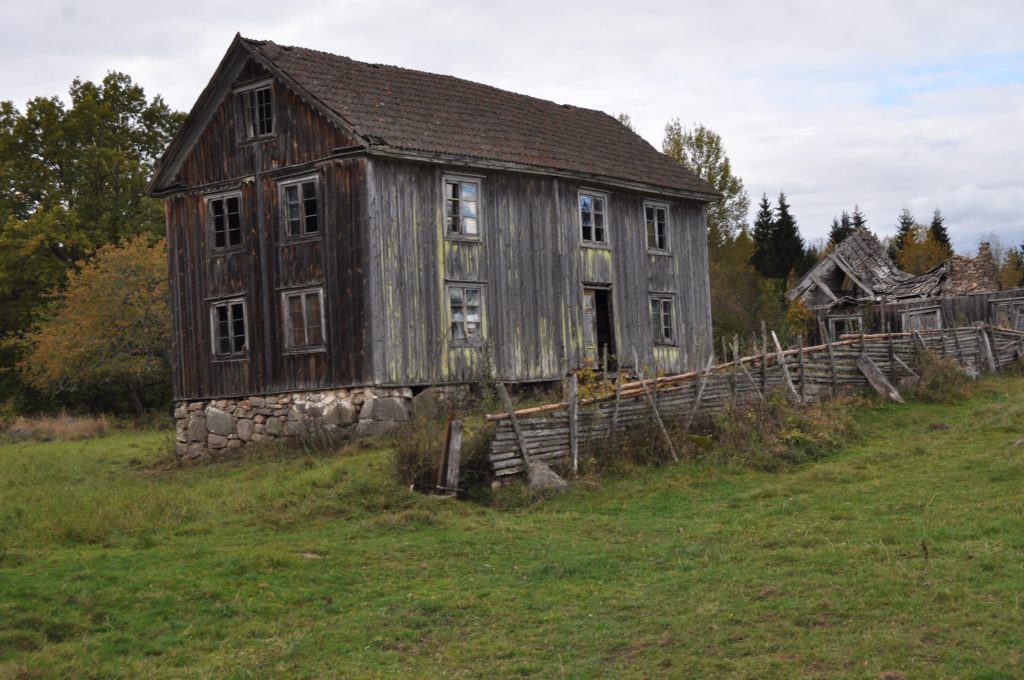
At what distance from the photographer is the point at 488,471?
62.5ft

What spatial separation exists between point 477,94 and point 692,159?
101 ft

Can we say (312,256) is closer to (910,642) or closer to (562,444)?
(562,444)

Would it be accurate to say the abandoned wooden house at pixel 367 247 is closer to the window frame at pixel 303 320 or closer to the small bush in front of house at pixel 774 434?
the window frame at pixel 303 320

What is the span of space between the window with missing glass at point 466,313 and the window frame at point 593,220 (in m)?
4.30

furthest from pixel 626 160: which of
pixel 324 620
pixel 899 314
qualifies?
pixel 324 620

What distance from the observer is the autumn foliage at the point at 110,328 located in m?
43.3

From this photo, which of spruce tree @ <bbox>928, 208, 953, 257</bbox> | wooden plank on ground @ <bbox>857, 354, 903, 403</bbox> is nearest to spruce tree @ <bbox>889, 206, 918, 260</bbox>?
spruce tree @ <bbox>928, 208, 953, 257</bbox>

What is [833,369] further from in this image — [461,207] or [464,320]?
[461,207]

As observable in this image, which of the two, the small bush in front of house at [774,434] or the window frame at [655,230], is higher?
the window frame at [655,230]

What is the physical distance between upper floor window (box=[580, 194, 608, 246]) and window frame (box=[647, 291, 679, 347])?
262 centimetres

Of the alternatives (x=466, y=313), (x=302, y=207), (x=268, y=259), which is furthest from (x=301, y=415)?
(x=302, y=207)

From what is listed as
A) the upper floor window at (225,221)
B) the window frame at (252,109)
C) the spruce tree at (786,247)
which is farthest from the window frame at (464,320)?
the spruce tree at (786,247)

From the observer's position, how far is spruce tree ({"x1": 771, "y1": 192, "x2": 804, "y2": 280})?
59.3m

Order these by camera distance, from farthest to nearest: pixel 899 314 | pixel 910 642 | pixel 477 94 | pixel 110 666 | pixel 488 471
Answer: pixel 899 314, pixel 477 94, pixel 488 471, pixel 110 666, pixel 910 642
